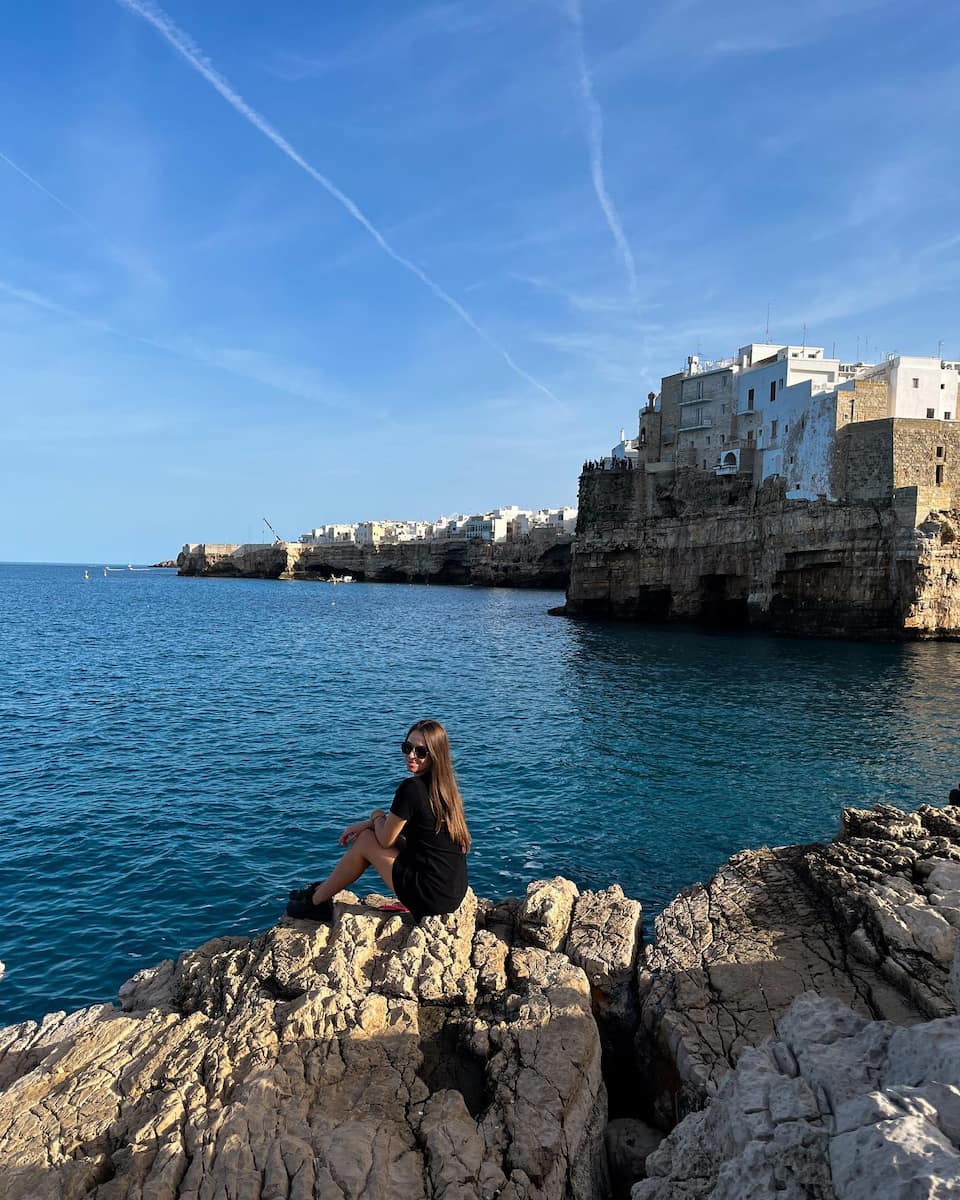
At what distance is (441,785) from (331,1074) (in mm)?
2116

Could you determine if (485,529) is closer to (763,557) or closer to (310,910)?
(763,557)

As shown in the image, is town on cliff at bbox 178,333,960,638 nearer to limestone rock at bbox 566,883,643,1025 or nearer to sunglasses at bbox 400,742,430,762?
limestone rock at bbox 566,883,643,1025

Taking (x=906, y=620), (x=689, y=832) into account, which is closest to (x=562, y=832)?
(x=689, y=832)

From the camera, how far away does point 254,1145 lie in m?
4.12

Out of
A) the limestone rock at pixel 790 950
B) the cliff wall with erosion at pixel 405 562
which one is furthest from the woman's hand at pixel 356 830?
the cliff wall with erosion at pixel 405 562

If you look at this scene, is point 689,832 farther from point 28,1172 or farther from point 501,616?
point 501,616

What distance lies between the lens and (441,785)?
6.12 metres

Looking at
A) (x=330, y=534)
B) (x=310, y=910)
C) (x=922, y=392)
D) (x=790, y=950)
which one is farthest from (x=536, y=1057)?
(x=330, y=534)

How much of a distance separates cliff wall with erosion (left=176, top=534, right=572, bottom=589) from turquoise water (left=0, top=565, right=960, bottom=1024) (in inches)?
2581

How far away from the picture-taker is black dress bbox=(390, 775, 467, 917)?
6.03 meters

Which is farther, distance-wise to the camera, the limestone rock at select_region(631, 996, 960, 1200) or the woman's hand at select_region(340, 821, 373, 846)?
the woman's hand at select_region(340, 821, 373, 846)

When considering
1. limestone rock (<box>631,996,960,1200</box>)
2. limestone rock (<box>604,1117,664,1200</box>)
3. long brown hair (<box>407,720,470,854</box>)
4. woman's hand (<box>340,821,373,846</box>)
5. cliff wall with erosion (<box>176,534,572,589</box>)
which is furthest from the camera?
cliff wall with erosion (<box>176,534,572,589</box>)

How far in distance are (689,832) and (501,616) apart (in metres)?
47.4

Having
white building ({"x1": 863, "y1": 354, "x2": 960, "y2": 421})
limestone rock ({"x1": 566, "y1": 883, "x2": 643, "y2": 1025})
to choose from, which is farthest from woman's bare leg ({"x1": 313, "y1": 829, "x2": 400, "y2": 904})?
white building ({"x1": 863, "y1": 354, "x2": 960, "y2": 421})
